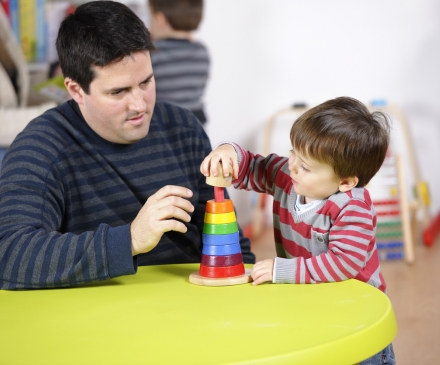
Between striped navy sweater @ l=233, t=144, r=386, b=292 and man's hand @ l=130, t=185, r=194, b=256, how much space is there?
20 centimetres

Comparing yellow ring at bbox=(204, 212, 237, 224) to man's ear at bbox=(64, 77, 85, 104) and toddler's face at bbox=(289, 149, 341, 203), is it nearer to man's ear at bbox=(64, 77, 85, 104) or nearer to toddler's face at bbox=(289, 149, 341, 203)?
toddler's face at bbox=(289, 149, 341, 203)

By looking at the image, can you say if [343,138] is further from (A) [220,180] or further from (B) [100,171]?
(B) [100,171]

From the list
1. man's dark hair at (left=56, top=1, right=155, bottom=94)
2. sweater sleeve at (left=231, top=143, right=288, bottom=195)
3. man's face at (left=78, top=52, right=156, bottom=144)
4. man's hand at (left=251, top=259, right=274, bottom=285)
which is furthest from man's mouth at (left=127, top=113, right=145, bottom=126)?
man's hand at (left=251, top=259, right=274, bottom=285)

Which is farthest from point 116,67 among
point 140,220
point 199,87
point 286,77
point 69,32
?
point 286,77

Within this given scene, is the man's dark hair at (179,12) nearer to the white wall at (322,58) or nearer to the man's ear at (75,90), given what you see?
the white wall at (322,58)

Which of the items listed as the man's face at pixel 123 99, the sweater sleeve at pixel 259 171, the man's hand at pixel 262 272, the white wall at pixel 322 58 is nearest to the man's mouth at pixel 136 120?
the man's face at pixel 123 99

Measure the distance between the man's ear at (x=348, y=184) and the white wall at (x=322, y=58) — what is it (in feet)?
8.86

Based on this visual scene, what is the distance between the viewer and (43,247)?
4.42 feet

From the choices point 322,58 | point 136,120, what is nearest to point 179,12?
point 322,58

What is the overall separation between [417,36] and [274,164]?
287 cm

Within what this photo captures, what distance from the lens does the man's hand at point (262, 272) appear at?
1.31 metres

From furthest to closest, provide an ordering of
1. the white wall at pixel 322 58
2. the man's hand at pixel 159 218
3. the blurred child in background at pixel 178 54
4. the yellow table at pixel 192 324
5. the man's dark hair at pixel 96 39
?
the white wall at pixel 322 58, the blurred child in background at pixel 178 54, the man's dark hair at pixel 96 39, the man's hand at pixel 159 218, the yellow table at pixel 192 324

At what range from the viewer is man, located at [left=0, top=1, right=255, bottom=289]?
133 centimetres

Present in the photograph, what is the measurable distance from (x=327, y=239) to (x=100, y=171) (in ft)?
1.80
